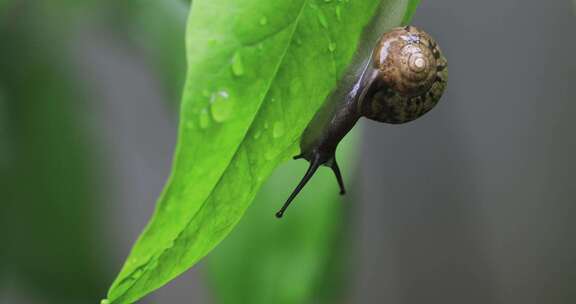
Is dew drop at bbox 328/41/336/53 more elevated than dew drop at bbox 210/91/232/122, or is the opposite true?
dew drop at bbox 328/41/336/53

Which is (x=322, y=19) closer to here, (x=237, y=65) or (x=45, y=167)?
(x=237, y=65)

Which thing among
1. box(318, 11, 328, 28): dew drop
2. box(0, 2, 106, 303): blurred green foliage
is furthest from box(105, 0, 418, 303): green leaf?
box(0, 2, 106, 303): blurred green foliage

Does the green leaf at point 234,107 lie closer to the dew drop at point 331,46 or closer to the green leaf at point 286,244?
the dew drop at point 331,46

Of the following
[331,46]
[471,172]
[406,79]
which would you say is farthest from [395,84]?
[471,172]

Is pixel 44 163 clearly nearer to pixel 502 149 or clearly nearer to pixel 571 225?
pixel 502 149

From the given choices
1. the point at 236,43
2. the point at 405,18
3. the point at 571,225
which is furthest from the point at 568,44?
the point at 236,43

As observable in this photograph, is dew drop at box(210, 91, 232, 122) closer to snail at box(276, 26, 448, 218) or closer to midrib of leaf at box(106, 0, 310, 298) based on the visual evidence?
midrib of leaf at box(106, 0, 310, 298)
